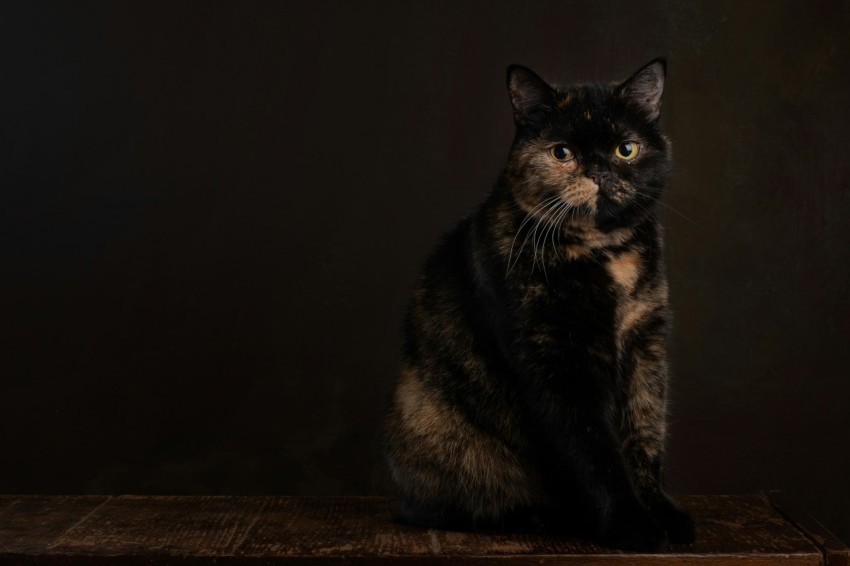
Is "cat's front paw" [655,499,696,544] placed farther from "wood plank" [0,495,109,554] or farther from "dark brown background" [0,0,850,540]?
"wood plank" [0,495,109,554]

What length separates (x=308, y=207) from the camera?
2.57 m

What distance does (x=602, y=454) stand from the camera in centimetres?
161

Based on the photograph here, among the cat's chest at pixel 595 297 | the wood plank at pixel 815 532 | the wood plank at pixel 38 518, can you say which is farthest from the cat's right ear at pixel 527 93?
the wood plank at pixel 38 518

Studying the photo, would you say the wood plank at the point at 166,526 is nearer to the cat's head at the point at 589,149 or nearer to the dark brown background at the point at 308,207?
the dark brown background at the point at 308,207

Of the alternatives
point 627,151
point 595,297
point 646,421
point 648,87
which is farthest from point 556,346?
point 648,87

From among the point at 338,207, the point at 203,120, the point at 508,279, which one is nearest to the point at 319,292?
the point at 338,207

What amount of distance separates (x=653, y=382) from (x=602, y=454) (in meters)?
0.24

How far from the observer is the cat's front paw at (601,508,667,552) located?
1.56 metres

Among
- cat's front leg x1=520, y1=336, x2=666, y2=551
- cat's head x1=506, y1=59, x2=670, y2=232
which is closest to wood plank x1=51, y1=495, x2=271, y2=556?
cat's front leg x1=520, y1=336, x2=666, y2=551

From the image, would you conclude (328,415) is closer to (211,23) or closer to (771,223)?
(211,23)

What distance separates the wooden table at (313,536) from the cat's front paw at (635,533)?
0.07ft

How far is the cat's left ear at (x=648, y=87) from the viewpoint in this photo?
1.75 metres

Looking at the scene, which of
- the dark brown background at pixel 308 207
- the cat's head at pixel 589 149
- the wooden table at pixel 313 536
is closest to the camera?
the wooden table at pixel 313 536

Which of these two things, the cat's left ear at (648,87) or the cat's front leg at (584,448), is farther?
the cat's left ear at (648,87)
